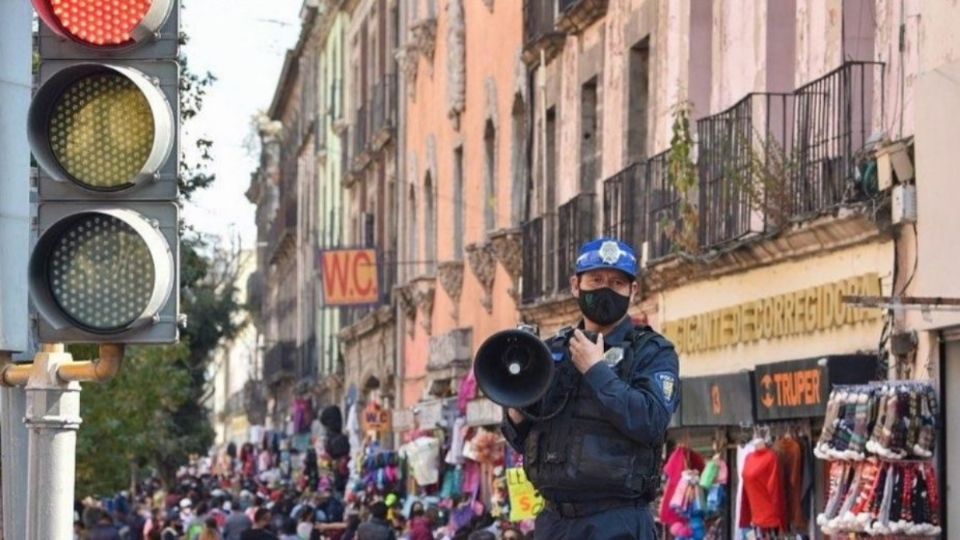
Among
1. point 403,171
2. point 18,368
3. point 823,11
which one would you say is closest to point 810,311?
point 823,11

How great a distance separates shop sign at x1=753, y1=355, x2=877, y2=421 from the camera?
16891 millimetres

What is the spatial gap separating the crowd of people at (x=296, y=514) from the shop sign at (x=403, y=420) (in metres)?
1.01

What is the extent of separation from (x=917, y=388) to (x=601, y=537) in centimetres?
757

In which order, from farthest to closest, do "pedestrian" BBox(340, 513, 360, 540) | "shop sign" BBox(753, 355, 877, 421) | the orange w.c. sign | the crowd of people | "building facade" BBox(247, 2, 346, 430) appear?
"building facade" BBox(247, 2, 346, 430), the orange w.c. sign, "pedestrian" BBox(340, 513, 360, 540), the crowd of people, "shop sign" BBox(753, 355, 877, 421)

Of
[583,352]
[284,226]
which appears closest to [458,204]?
A: [583,352]

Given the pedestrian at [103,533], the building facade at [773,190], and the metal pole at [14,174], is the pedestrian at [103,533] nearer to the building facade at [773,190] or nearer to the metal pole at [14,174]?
the building facade at [773,190]

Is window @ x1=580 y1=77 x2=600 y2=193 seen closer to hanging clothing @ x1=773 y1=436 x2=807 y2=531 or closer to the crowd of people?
the crowd of people

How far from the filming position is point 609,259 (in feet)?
26.7

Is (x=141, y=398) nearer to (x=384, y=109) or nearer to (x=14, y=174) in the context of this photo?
(x=384, y=109)

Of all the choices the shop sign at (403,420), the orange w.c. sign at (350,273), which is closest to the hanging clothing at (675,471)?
the shop sign at (403,420)

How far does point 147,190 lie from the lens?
22.0 feet

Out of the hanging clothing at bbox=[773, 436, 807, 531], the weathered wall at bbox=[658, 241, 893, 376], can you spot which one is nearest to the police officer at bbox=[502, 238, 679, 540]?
the weathered wall at bbox=[658, 241, 893, 376]

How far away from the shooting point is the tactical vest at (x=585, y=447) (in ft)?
26.6

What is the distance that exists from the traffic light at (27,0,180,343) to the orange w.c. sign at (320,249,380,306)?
35968 millimetres
